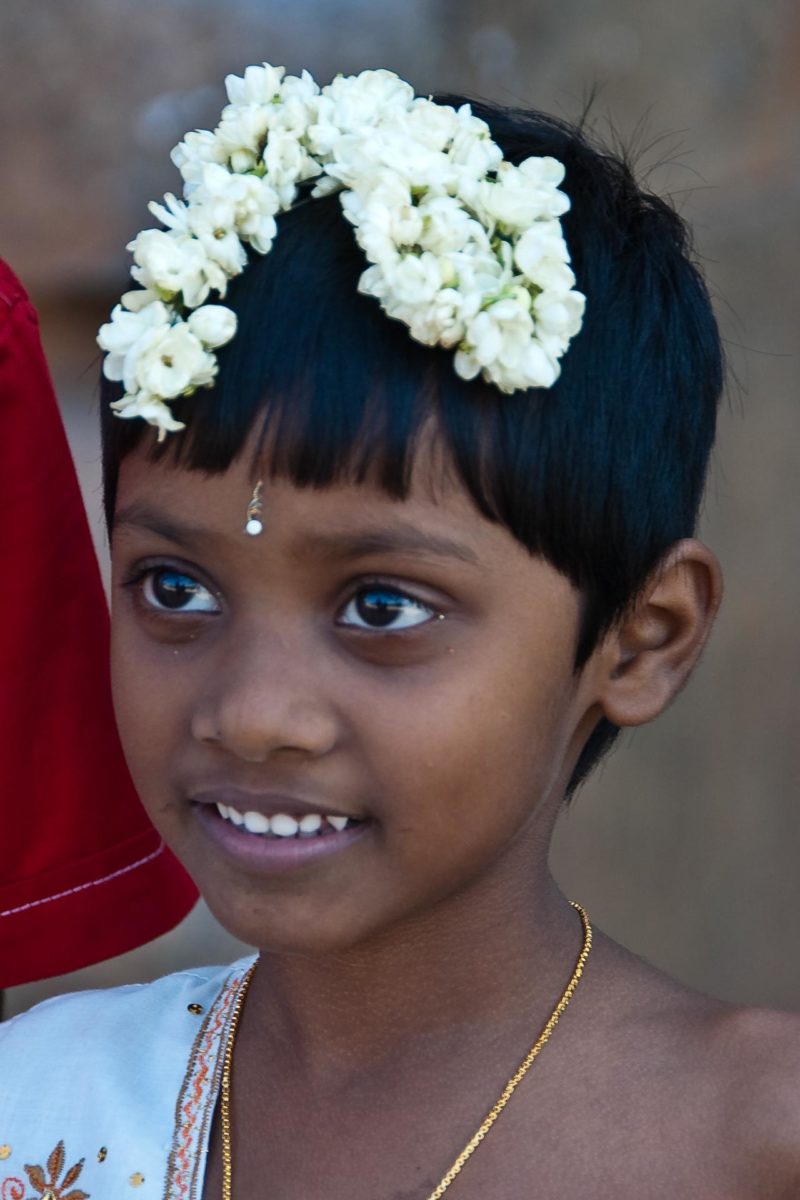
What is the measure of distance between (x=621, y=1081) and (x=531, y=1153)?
0.09 meters

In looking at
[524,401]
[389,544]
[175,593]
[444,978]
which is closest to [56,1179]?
[444,978]

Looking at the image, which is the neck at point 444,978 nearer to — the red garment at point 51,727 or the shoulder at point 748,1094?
the shoulder at point 748,1094

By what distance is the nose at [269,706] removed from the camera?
1.26m

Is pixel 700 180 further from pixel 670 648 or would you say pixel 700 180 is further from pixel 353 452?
pixel 353 452

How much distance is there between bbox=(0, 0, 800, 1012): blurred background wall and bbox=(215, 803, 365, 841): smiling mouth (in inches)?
53.5

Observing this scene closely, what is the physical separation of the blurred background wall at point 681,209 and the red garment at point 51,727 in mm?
924

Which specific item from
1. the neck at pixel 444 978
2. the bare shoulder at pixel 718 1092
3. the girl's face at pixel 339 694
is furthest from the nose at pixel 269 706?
the bare shoulder at pixel 718 1092

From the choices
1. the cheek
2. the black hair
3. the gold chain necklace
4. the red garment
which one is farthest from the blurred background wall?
the cheek

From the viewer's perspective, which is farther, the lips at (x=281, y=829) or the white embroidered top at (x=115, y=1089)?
the white embroidered top at (x=115, y=1089)

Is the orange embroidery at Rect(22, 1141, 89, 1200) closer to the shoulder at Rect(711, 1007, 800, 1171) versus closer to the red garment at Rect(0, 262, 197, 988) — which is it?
the red garment at Rect(0, 262, 197, 988)

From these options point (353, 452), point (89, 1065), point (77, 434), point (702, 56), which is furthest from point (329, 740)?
point (77, 434)

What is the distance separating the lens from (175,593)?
55.4 inches

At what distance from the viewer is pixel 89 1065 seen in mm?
1622

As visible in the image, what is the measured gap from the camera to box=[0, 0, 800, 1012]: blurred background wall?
9.16ft
